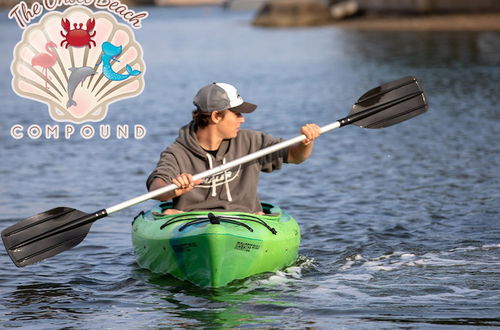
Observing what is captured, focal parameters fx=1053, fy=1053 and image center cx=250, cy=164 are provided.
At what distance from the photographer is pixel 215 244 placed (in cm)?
704

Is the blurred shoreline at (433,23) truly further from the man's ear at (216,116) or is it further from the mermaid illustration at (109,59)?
the man's ear at (216,116)

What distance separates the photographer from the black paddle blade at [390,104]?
28.7 feet

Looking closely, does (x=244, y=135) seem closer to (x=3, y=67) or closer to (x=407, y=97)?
(x=407, y=97)

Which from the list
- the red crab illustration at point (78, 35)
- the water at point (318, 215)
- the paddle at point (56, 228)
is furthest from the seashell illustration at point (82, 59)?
the paddle at point (56, 228)

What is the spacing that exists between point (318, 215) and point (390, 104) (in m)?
1.98

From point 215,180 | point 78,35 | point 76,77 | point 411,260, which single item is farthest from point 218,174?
point 78,35

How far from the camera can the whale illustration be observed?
481 inches

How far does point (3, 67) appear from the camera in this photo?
3025 cm

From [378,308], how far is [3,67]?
24.9 m

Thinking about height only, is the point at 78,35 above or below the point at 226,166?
above

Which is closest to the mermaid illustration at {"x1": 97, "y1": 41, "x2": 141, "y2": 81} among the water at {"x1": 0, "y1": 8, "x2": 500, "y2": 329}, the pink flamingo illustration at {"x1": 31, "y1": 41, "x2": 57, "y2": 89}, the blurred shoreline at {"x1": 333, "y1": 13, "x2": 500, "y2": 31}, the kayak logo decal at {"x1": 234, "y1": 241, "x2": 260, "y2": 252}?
the pink flamingo illustration at {"x1": 31, "y1": 41, "x2": 57, "y2": 89}

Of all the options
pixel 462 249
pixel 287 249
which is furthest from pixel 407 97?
pixel 287 249

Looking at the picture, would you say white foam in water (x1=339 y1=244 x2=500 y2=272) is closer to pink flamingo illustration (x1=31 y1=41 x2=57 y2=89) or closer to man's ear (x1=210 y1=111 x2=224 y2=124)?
man's ear (x1=210 y1=111 x2=224 y2=124)

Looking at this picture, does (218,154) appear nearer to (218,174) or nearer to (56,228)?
(218,174)
